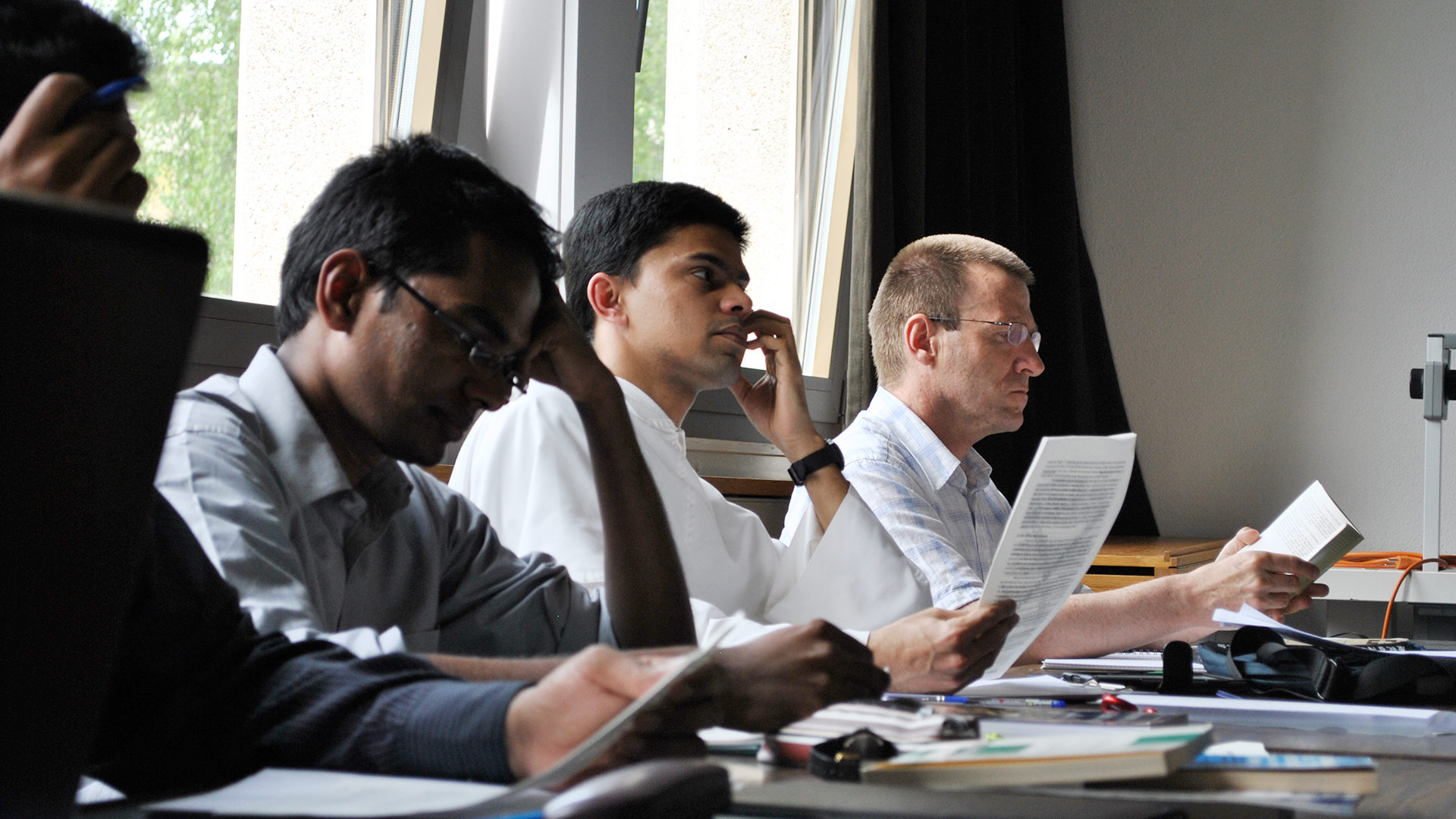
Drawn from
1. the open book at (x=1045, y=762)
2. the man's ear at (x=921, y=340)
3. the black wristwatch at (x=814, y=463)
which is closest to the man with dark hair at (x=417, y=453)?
the open book at (x=1045, y=762)

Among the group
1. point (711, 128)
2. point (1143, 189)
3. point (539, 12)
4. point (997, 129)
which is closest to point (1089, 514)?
point (539, 12)

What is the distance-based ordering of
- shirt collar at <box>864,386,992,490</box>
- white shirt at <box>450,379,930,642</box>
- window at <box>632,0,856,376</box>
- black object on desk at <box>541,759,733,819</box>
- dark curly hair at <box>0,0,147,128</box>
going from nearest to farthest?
black object on desk at <box>541,759,733,819</box>, dark curly hair at <box>0,0,147,128</box>, white shirt at <box>450,379,930,642</box>, shirt collar at <box>864,386,992,490</box>, window at <box>632,0,856,376</box>

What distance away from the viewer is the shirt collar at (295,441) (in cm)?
107

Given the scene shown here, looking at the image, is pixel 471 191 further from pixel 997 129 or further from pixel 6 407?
pixel 997 129

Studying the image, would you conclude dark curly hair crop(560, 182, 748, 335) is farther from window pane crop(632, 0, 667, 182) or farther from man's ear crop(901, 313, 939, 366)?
window pane crop(632, 0, 667, 182)

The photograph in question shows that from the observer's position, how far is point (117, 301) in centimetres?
38

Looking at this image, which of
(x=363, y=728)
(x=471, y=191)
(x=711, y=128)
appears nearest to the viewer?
(x=363, y=728)

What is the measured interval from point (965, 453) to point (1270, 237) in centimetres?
254

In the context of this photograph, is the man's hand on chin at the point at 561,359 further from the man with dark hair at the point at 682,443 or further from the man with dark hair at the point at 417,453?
the man with dark hair at the point at 682,443

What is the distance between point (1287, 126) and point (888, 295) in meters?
2.56

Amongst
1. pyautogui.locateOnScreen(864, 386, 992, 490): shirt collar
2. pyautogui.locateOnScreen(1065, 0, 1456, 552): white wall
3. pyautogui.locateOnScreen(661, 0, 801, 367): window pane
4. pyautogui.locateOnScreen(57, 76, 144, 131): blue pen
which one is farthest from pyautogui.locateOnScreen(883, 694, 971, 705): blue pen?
pyautogui.locateOnScreen(1065, 0, 1456, 552): white wall

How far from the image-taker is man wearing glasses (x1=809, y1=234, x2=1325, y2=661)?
1846mm

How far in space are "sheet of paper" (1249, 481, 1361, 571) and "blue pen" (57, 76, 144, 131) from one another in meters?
1.73

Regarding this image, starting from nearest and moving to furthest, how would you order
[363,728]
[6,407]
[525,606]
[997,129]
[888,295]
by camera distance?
1. [6,407]
2. [363,728]
3. [525,606]
4. [888,295]
5. [997,129]
